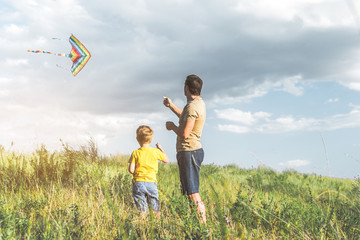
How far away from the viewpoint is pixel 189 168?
4656 millimetres

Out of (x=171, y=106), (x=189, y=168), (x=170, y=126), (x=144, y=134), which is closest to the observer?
(x=189, y=168)

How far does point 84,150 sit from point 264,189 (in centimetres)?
611

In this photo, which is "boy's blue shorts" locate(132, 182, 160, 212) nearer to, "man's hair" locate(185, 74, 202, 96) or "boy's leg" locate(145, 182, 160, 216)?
"boy's leg" locate(145, 182, 160, 216)

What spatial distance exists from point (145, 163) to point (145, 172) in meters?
0.15

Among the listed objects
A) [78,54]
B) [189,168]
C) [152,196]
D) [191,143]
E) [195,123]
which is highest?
[78,54]

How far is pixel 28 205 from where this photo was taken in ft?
16.8

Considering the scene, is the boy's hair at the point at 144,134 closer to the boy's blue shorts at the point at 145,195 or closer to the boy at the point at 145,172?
the boy at the point at 145,172

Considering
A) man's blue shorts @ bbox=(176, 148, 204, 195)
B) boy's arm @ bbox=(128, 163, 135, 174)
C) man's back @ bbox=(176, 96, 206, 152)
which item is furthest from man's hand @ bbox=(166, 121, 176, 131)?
boy's arm @ bbox=(128, 163, 135, 174)

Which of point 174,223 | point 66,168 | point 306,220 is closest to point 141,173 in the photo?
point 174,223

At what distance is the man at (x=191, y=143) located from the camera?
15.1 ft

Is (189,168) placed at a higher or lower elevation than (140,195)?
higher

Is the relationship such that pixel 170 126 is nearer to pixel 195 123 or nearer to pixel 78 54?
pixel 195 123

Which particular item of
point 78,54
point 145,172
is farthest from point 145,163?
point 78,54

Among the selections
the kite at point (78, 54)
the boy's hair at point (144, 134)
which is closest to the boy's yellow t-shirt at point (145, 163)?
the boy's hair at point (144, 134)
